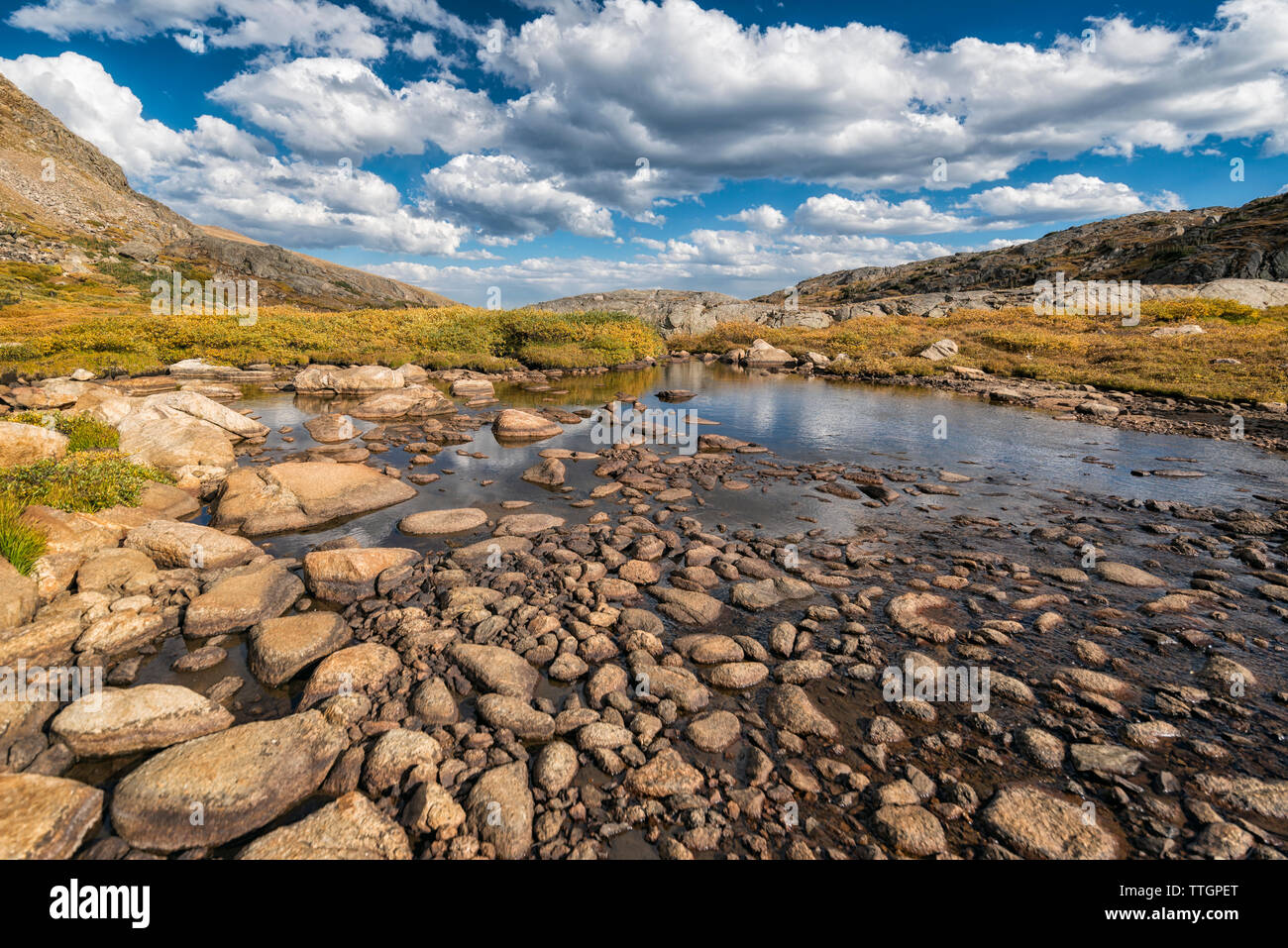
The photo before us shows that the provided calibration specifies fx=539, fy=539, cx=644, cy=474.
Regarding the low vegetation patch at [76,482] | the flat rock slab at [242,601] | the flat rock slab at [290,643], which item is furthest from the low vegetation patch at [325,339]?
the flat rock slab at [290,643]

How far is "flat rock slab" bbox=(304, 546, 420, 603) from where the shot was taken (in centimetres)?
889

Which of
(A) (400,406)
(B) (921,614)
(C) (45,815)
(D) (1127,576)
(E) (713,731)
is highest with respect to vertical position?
(A) (400,406)

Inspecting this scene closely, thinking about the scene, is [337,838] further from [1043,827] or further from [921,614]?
[921,614]

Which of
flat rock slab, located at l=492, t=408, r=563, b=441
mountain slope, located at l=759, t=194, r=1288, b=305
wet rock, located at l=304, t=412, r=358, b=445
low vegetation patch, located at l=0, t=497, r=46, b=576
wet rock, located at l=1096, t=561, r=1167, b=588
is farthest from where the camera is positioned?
mountain slope, located at l=759, t=194, r=1288, b=305

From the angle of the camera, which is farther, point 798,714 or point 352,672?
point 352,672

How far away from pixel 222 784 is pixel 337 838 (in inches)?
55.9

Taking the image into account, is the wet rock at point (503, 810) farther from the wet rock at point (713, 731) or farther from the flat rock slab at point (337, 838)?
the wet rock at point (713, 731)

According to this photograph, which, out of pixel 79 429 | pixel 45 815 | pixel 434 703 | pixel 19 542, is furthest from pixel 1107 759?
pixel 79 429

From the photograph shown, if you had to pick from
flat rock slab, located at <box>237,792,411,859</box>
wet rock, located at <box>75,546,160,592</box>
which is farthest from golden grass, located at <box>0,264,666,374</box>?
flat rock slab, located at <box>237,792,411,859</box>

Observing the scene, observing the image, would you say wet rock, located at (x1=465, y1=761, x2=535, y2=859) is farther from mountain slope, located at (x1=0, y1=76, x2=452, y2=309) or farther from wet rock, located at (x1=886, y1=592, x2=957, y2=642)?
mountain slope, located at (x1=0, y1=76, x2=452, y2=309)

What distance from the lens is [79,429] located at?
13.7 meters

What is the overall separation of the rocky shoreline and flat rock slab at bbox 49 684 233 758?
30 millimetres
